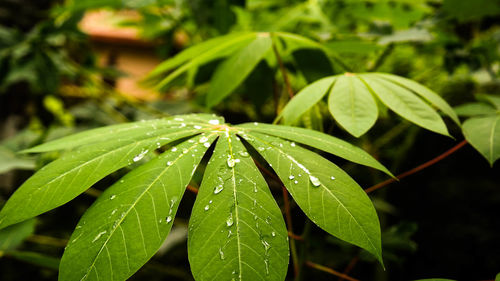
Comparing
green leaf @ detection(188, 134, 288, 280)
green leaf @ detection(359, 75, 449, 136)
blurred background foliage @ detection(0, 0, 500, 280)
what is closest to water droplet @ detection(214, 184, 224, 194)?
green leaf @ detection(188, 134, 288, 280)

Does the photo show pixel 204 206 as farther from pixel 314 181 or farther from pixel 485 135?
pixel 485 135

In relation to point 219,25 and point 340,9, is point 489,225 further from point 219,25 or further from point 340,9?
point 219,25

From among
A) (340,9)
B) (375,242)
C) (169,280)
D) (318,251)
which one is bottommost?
(169,280)

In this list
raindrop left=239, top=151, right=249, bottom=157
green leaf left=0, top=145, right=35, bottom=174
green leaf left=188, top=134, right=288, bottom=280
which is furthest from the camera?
green leaf left=0, top=145, right=35, bottom=174

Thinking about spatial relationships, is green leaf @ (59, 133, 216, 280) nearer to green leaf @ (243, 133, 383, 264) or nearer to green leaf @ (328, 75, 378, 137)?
green leaf @ (243, 133, 383, 264)

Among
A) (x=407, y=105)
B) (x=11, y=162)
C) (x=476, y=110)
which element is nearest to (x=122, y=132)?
(x=407, y=105)

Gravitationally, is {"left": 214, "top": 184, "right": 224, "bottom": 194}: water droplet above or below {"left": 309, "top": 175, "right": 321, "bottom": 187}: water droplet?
above

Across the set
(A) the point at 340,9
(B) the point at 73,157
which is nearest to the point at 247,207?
(B) the point at 73,157
